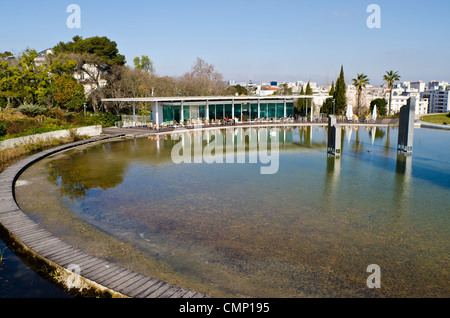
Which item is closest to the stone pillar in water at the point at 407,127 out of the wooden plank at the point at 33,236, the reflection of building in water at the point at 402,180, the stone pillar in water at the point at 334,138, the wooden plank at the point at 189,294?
the reflection of building in water at the point at 402,180

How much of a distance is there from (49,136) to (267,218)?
1767 centimetres

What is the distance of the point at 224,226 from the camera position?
7.79m

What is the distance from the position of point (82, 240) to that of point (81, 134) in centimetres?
1949

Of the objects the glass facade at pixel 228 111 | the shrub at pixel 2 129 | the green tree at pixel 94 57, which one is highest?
the green tree at pixel 94 57

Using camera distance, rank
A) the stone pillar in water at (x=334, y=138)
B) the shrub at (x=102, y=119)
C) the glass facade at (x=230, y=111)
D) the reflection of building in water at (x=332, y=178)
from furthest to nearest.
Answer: the glass facade at (x=230, y=111), the shrub at (x=102, y=119), the stone pillar in water at (x=334, y=138), the reflection of building in water at (x=332, y=178)

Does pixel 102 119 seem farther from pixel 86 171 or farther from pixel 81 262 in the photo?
pixel 81 262

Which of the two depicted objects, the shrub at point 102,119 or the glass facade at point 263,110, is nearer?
the shrub at point 102,119

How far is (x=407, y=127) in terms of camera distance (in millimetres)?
17594

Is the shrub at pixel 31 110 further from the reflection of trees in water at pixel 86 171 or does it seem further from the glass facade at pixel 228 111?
the glass facade at pixel 228 111

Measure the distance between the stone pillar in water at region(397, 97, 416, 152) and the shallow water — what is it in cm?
157

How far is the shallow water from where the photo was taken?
5578 mm

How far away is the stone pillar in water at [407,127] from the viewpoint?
682 inches

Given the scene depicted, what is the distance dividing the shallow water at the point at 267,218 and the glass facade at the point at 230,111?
17724mm
